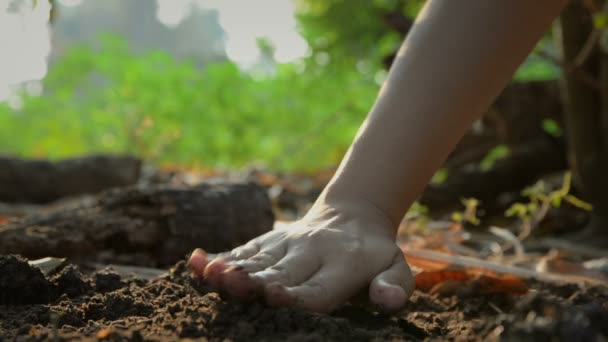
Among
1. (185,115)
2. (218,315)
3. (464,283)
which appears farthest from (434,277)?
(185,115)

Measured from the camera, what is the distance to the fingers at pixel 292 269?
1.27 m

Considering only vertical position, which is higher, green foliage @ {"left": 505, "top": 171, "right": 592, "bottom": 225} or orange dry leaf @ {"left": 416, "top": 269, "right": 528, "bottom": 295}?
orange dry leaf @ {"left": 416, "top": 269, "right": 528, "bottom": 295}

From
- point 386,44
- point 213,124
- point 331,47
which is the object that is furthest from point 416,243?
point 213,124

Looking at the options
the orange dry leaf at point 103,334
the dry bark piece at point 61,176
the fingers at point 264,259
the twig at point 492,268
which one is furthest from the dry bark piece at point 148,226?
the dry bark piece at point 61,176

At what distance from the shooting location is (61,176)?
14.3ft

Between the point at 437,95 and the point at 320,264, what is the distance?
52cm

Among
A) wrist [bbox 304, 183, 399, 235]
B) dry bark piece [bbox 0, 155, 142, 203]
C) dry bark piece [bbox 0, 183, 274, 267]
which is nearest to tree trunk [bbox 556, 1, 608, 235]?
dry bark piece [bbox 0, 183, 274, 267]

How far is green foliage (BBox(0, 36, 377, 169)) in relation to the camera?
8906 mm

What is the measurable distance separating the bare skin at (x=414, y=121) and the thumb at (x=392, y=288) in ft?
0.03

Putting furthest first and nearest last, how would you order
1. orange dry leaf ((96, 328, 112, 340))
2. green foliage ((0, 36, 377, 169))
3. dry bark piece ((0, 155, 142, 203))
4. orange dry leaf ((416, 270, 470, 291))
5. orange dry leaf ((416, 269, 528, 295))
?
green foliage ((0, 36, 377, 169)) → dry bark piece ((0, 155, 142, 203)) → orange dry leaf ((416, 270, 470, 291)) → orange dry leaf ((416, 269, 528, 295)) → orange dry leaf ((96, 328, 112, 340))

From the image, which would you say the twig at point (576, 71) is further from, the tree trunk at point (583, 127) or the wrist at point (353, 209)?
the wrist at point (353, 209)

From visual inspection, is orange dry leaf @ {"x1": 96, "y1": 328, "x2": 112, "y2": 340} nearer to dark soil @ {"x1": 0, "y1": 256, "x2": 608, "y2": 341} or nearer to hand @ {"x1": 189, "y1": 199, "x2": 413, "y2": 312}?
dark soil @ {"x1": 0, "y1": 256, "x2": 608, "y2": 341}

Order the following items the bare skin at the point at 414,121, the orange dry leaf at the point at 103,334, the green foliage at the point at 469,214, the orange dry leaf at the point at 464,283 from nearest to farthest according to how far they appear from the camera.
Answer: the orange dry leaf at the point at 103,334 → the bare skin at the point at 414,121 → the orange dry leaf at the point at 464,283 → the green foliage at the point at 469,214

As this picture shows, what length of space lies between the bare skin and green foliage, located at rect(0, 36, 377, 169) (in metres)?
6.73
